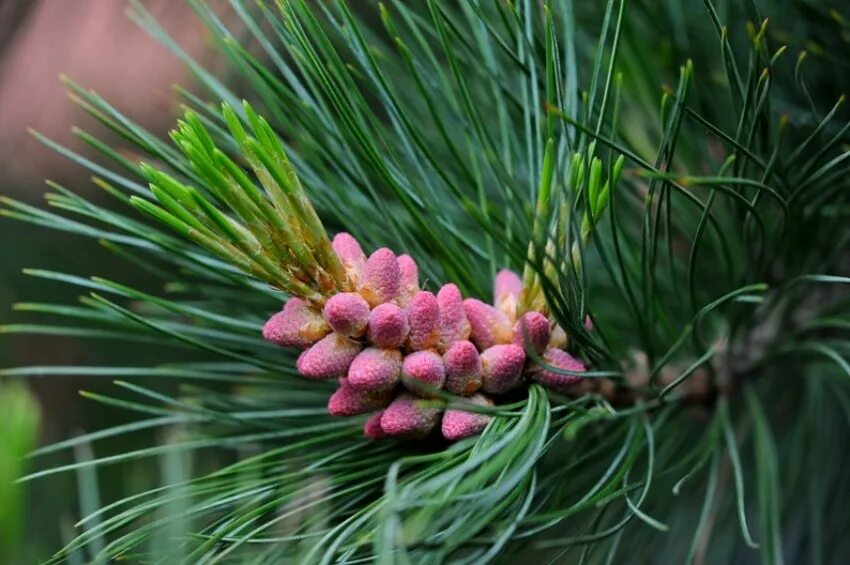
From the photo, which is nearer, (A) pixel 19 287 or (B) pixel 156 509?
(B) pixel 156 509

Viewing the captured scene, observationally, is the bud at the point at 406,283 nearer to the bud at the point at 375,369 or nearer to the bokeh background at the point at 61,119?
the bud at the point at 375,369

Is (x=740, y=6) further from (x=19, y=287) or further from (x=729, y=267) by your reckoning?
(x=19, y=287)

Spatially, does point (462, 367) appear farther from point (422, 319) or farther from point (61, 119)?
point (61, 119)

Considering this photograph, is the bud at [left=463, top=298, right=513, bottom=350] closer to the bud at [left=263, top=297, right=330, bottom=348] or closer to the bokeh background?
the bud at [left=263, top=297, right=330, bottom=348]

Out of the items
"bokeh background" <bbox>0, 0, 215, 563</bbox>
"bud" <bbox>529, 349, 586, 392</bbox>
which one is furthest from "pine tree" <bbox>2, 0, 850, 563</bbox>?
"bokeh background" <bbox>0, 0, 215, 563</bbox>

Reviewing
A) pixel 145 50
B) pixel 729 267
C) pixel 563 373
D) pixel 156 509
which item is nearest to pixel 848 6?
Result: pixel 729 267

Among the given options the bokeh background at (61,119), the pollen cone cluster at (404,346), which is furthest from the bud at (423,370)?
the bokeh background at (61,119)

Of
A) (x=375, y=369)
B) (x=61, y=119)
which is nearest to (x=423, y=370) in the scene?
(x=375, y=369)
